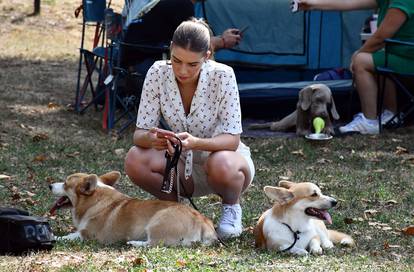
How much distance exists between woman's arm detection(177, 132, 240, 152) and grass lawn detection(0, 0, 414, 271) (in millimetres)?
500

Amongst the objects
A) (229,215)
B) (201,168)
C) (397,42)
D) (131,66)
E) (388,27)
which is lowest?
(229,215)

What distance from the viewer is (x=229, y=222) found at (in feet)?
16.7

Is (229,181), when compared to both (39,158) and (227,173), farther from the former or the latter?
(39,158)

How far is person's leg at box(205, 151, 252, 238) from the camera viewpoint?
498 centimetres

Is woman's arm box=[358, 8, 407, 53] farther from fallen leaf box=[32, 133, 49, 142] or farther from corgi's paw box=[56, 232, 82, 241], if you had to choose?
corgi's paw box=[56, 232, 82, 241]

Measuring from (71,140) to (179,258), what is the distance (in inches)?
161

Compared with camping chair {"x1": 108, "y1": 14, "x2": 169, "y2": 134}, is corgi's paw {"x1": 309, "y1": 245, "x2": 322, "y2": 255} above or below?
below

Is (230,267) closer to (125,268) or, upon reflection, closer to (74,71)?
(125,268)

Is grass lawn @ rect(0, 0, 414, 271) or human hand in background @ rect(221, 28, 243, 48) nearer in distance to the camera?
grass lawn @ rect(0, 0, 414, 271)

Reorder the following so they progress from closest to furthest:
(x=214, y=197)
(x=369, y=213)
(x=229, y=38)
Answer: (x=369, y=213), (x=214, y=197), (x=229, y=38)

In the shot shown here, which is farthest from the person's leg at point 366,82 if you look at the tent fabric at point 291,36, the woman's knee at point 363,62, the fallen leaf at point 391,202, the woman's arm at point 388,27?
the fallen leaf at point 391,202

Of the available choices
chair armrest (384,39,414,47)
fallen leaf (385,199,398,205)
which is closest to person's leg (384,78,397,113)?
chair armrest (384,39,414,47)

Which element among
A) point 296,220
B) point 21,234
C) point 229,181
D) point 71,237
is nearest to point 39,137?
point 71,237

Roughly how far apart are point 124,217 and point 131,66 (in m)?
4.26
